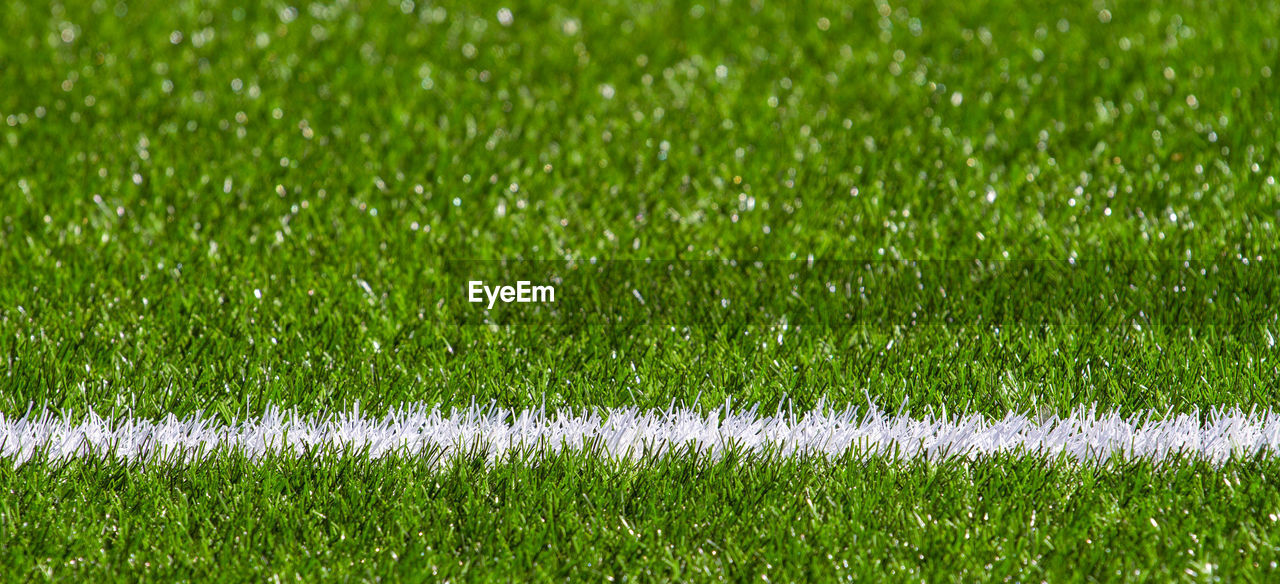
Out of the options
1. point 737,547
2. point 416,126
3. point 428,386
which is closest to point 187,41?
point 416,126

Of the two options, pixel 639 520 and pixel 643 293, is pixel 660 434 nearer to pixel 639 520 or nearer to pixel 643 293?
pixel 639 520

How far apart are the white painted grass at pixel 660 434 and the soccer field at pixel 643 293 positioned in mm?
11

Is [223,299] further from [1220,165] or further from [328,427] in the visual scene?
[1220,165]

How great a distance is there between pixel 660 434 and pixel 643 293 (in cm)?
75

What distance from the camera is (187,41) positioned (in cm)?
529

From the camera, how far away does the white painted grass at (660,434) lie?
2617 mm

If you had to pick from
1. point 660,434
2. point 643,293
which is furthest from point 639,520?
point 643,293

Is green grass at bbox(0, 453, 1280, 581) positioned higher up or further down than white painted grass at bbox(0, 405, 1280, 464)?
further down

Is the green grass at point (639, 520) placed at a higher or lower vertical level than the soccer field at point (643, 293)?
lower

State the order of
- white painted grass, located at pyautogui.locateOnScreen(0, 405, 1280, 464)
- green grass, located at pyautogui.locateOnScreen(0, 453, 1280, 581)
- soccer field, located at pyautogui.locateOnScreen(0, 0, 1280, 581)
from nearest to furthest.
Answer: green grass, located at pyautogui.locateOnScreen(0, 453, 1280, 581)
soccer field, located at pyautogui.locateOnScreen(0, 0, 1280, 581)
white painted grass, located at pyautogui.locateOnScreen(0, 405, 1280, 464)

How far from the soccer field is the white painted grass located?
11mm

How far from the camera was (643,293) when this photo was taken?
133 inches

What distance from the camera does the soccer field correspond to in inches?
94.0

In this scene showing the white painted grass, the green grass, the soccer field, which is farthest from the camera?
the white painted grass
